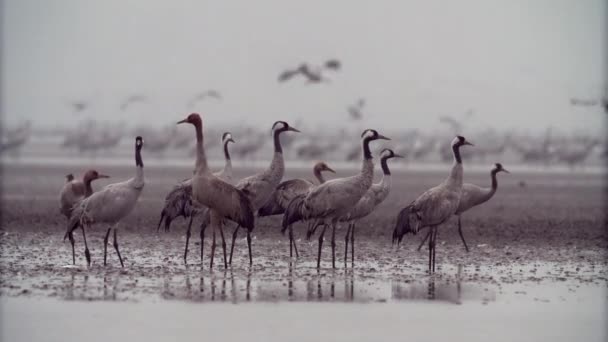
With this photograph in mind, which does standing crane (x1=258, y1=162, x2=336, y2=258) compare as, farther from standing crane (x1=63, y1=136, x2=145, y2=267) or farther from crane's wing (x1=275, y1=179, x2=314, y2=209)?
standing crane (x1=63, y1=136, x2=145, y2=267)

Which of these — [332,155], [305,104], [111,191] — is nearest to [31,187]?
[111,191]

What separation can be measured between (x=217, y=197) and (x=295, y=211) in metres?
1.10

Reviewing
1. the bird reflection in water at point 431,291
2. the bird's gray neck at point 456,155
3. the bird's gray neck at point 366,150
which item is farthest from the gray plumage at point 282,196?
the bird reflection in water at point 431,291

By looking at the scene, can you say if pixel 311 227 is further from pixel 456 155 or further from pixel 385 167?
pixel 456 155

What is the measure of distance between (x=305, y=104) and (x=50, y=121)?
66.7ft

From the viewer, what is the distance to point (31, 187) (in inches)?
989

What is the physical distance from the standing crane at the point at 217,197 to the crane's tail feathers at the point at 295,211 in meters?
0.60

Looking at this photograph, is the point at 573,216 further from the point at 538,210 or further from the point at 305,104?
the point at 305,104

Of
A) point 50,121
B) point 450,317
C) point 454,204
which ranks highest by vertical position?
point 50,121

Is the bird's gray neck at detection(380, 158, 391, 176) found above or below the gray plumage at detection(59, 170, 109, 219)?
above

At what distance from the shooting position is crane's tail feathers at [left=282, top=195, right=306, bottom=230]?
43.4 feet

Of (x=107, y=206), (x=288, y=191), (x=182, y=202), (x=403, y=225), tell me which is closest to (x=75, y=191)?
(x=182, y=202)

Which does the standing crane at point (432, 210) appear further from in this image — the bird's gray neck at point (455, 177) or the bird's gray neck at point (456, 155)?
the bird's gray neck at point (456, 155)

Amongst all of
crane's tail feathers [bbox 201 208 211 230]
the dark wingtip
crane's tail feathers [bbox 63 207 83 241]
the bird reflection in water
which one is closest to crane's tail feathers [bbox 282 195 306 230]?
crane's tail feathers [bbox 201 208 211 230]
